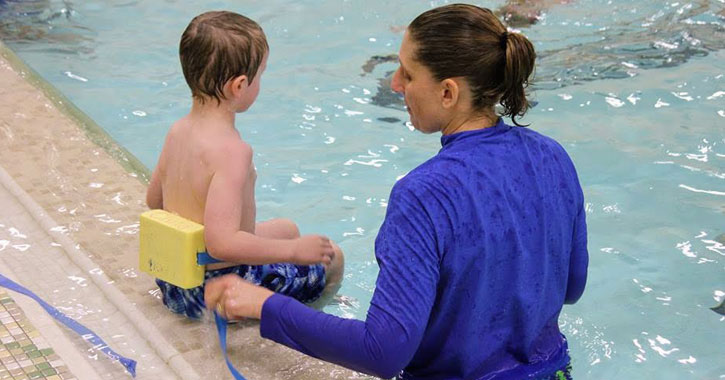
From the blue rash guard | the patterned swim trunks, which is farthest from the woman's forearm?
the patterned swim trunks

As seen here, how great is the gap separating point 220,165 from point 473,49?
36.7 inches

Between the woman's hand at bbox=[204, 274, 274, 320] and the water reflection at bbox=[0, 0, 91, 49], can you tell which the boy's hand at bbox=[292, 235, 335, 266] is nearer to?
the woman's hand at bbox=[204, 274, 274, 320]

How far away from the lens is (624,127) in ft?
18.7

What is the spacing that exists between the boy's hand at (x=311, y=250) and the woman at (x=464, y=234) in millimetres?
424

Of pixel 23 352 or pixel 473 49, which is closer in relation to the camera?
pixel 473 49

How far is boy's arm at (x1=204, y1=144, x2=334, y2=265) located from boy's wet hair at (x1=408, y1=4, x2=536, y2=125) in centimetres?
77

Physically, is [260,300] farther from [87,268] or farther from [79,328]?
[87,268]

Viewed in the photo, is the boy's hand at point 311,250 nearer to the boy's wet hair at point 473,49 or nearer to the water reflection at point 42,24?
the boy's wet hair at point 473,49

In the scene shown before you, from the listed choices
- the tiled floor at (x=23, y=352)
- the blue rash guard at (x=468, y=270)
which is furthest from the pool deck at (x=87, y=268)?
the blue rash guard at (x=468, y=270)

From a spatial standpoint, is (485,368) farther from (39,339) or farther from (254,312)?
(39,339)

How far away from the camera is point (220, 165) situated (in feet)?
9.34

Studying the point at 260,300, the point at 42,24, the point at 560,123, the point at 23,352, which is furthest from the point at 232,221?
the point at 42,24

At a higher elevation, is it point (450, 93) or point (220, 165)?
point (450, 93)

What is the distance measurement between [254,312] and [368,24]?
5.24m
